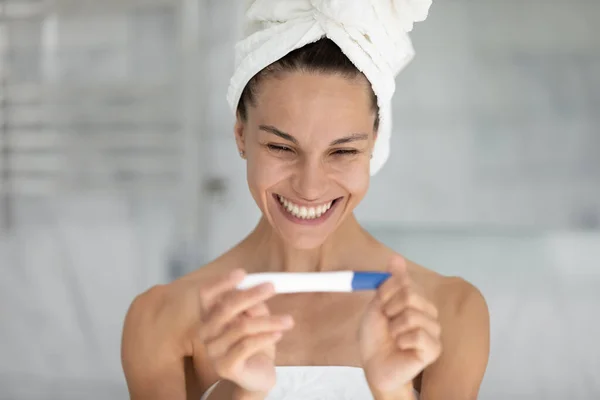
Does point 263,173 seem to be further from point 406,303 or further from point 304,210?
point 406,303

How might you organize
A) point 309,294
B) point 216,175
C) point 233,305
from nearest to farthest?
1. point 233,305
2. point 309,294
3. point 216,175

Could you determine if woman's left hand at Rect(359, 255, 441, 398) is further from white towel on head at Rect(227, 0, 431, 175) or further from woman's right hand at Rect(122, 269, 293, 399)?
white towel on head at Rect(227, 0, 431, 175)

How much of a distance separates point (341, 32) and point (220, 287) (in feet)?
1.08

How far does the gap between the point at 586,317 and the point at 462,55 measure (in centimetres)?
56

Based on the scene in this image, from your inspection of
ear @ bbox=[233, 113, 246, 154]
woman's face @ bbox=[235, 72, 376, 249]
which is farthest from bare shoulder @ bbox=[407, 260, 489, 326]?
ear @ bbox=[233, 113, 246, 154]

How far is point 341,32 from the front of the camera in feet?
2.47

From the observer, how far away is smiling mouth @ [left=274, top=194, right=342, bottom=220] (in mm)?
792

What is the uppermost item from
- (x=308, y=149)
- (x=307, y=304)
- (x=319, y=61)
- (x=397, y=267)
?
(x=319, y=61)

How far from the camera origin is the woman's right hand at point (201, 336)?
2.01 feet

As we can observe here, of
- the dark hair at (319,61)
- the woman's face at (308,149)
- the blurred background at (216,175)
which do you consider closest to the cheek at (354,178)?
the woman's face at (308,149)

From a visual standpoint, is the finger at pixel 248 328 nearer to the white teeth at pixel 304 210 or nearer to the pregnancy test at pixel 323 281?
the pregnancy test at pixel 323 281

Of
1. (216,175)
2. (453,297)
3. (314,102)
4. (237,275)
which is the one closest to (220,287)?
(237,275)

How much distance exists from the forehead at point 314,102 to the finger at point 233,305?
0.22 m

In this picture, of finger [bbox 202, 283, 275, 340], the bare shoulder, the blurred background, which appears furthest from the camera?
the blurred background
